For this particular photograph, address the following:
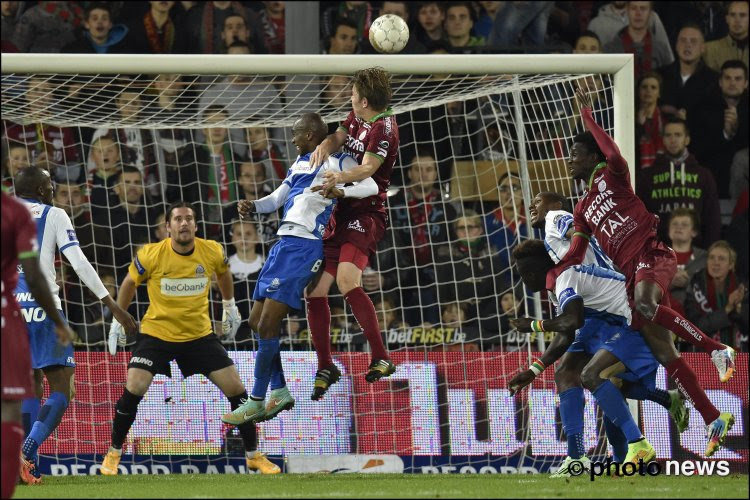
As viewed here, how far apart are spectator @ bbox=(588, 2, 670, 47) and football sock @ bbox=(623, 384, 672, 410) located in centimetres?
614

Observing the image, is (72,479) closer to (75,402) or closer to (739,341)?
(75,402)

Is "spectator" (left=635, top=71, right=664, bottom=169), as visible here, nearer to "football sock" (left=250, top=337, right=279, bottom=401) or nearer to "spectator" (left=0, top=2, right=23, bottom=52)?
"football sock" (left=250, top=337, right=279, bottom=401)

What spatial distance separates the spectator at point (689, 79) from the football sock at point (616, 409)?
602 cm

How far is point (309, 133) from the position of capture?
30.2 feet

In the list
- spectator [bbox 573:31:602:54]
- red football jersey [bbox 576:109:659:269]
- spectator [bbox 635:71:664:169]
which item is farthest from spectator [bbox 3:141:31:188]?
spectator [bbox 635:71:664:169]

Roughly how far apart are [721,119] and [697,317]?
3067mm

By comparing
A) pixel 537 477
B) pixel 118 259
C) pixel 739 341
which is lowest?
pixel 537 477

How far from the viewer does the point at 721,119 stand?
46.9 feet

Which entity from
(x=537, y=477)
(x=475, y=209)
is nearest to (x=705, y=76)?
(x=475, y=209)

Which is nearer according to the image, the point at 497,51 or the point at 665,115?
the point at 497,51

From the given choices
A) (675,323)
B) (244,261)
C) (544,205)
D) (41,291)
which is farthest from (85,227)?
(41,291)

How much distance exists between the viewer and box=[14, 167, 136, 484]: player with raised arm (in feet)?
29.4

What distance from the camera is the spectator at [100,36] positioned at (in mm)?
13594

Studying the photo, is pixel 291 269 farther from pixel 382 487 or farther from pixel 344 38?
pixel 344 38
